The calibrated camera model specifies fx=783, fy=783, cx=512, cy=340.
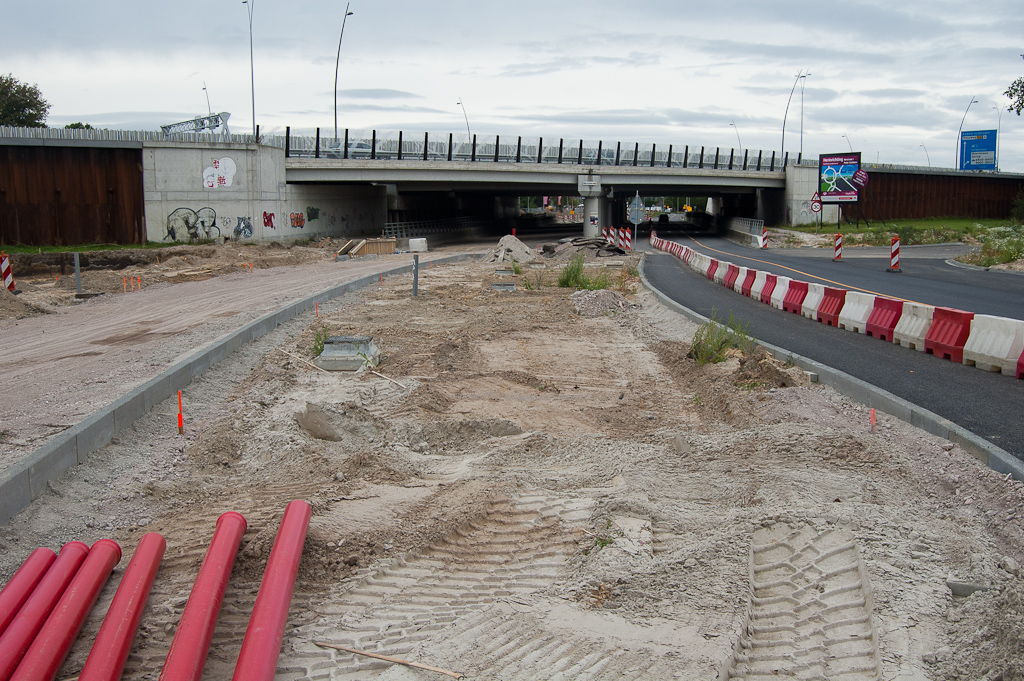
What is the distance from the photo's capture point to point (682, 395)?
10.4 m

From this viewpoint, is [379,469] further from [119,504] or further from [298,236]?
[298,236]

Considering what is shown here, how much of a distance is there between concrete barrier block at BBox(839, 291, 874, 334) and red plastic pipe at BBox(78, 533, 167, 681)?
1213 centimetres

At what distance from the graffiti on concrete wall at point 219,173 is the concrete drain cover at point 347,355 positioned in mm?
29717

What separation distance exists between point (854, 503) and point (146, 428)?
716 cm

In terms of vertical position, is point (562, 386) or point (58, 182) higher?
point (58, 182)

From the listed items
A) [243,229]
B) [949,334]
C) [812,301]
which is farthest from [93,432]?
[243,229]

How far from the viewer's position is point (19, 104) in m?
67.1

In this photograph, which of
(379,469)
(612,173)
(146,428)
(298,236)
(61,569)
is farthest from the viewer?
(612,173)

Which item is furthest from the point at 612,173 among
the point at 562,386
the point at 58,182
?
the point at 562,386

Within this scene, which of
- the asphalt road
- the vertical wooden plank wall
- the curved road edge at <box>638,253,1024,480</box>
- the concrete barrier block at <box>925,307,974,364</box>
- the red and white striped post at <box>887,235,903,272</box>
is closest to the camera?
→ the curved road edge at <box>638,253,1024,480</box>

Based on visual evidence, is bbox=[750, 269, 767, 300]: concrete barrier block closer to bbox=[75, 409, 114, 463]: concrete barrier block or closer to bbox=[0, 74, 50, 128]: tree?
bbox=[75, 409, 114, 463]: concrete barrier block

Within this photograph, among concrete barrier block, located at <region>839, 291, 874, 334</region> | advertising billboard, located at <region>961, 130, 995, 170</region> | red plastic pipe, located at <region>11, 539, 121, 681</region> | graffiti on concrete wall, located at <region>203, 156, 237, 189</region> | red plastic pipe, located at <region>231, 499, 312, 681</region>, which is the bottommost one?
red plastic pipe, located at <region>11, 539, 121, 681</region>

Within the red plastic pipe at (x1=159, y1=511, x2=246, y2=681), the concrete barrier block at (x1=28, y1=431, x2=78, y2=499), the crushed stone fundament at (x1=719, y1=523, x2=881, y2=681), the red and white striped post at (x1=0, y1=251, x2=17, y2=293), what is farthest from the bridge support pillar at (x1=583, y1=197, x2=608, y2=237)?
the red plastic pipe at (x1=159, y1=511, x2=246, y2=681)

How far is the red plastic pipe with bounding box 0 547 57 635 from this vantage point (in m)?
4.51
